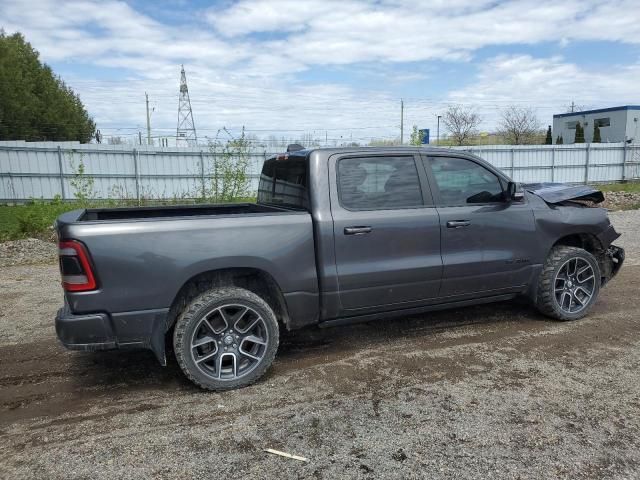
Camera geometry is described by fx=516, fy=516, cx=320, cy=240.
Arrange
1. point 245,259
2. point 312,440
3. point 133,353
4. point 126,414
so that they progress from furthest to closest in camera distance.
Answer: point 133,353 → point 245,259 → point 126,414 → point 312,440

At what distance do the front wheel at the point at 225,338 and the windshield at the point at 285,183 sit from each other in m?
0.94

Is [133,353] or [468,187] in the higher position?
[468,187]

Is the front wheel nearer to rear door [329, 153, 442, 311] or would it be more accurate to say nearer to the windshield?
rear door [329, 153, 442, 311]

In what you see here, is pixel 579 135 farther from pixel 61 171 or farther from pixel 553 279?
pixel 553 279

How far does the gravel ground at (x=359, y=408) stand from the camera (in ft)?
9.35

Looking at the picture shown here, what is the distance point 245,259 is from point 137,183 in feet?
69.6

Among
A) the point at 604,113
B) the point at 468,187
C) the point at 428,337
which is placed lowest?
the point at 428,337

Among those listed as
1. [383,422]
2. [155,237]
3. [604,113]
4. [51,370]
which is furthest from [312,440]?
[604,113]

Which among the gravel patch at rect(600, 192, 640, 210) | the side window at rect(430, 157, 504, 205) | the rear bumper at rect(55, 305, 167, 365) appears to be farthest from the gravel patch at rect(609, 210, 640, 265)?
the rear bumper at rect(55, 305, 167, 365)

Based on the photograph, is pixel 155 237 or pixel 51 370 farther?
pixel 51 370

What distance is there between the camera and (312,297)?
13.2 ft

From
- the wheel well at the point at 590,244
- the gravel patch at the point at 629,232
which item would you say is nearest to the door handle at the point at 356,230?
the wheel well at the point at 590,244

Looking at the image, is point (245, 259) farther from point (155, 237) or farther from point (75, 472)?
point (75, 472)

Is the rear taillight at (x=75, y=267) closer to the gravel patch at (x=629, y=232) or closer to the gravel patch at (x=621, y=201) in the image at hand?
the gravel patch at (x=629, y=232)
